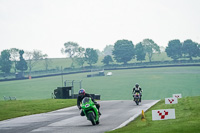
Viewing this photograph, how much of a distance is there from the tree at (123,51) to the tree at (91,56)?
8681 millimetres

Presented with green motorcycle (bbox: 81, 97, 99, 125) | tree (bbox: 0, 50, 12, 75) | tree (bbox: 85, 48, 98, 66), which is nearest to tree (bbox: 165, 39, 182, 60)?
tree (bbox: 85, 48, 98, 66)

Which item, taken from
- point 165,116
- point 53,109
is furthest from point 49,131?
point 53,109

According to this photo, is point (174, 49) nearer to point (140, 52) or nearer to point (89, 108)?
point (140, 52)

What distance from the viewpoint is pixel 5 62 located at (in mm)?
151125

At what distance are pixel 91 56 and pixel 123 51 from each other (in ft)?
46.9

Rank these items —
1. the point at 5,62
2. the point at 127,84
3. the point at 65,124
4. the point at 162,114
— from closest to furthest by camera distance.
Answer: the point at 162,114
the point at 65,124
the point at 127,84
the point at 5,62

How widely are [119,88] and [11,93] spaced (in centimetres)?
2501

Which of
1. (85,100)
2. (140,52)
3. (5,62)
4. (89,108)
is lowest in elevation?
(89,108)

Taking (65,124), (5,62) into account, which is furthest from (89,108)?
(5,62)

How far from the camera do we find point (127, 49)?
173 m

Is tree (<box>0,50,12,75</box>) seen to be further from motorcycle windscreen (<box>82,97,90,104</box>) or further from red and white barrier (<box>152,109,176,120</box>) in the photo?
red and white barrier (<box>152,109,176,120</box>)

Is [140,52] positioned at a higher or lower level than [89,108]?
higher

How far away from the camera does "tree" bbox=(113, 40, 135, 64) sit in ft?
549

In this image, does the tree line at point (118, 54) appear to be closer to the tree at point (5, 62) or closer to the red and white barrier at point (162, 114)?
the tree at point (5, 62)
